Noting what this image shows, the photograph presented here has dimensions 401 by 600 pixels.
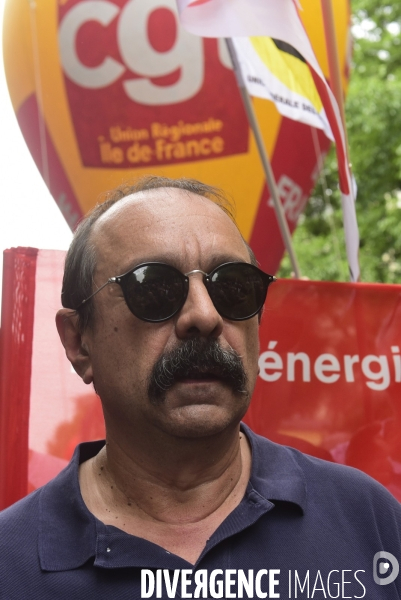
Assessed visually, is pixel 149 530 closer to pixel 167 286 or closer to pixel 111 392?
pixel 111 392

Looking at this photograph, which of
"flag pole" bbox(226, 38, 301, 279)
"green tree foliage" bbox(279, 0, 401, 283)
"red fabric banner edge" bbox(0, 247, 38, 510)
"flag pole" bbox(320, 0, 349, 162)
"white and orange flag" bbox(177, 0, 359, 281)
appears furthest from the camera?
"green tree foliage" bbox(279, 0, 401, 283)

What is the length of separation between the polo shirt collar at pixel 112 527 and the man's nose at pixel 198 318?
37cm

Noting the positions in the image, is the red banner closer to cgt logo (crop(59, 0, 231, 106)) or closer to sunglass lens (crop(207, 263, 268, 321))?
sunglass lens (crop(207, 263, 268, 321))

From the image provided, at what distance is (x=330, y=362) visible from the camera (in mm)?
2475

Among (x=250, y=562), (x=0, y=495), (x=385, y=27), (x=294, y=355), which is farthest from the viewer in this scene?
(x=385, y=27)

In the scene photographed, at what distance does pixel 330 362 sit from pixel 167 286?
0.99 m

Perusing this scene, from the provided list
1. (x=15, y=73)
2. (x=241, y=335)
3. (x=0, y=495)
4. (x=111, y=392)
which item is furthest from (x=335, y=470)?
(x=15, y=73)

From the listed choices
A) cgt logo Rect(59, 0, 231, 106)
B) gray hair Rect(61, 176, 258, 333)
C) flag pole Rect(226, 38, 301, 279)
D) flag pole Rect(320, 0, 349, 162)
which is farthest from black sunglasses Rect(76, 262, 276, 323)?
cgt logo Rect(59, 0, 231, 106)

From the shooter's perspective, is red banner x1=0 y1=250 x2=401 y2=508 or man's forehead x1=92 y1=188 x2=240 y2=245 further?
red banner x1=0 y1=250 x2=401 y2=508

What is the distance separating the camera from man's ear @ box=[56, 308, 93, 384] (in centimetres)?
185

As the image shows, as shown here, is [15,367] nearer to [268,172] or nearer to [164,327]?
[164,327]

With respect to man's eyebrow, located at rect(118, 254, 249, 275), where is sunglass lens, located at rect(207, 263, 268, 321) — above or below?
below

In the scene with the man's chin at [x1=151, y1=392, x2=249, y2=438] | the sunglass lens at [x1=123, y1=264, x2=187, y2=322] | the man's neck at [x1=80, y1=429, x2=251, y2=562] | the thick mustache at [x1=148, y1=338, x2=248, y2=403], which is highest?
the sunglass lens at [x1=123, y1=264, x2=187, y2=322]

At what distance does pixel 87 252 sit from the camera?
1.83 m
